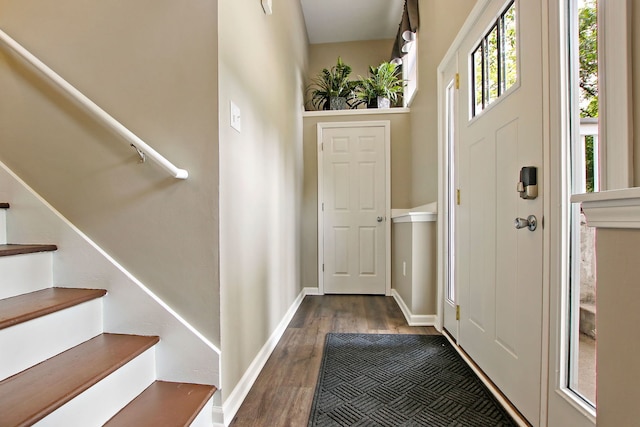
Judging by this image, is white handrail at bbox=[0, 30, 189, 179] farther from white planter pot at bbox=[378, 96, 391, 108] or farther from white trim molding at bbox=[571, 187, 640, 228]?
white planter pot at bbox=[378, 96, 391, 108]

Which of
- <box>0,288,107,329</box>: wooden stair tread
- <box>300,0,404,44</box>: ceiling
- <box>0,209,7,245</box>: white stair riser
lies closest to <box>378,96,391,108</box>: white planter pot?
<box>300,0,404,44</box>: ceiling

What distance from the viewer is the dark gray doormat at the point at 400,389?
1.29 meters

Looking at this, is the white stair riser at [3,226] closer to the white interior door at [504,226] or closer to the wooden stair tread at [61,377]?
the wooden stair tread at [61,377]

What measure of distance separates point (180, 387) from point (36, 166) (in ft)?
4.15

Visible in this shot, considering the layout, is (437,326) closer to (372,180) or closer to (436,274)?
(436,274)

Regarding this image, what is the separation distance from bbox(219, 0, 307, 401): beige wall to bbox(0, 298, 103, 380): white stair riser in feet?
1.86

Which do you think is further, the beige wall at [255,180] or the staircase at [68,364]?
the beige wall at [255,180]

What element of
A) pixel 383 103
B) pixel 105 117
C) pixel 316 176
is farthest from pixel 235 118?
pixel 383 103

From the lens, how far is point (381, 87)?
3.37m

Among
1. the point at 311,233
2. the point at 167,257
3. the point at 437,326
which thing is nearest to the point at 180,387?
the point at 167,257

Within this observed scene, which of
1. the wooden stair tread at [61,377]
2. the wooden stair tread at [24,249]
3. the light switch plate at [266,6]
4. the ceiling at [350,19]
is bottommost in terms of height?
the wooden stair tread at [61,377]

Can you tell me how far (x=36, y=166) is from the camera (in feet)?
4.63

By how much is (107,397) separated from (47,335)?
0.33m

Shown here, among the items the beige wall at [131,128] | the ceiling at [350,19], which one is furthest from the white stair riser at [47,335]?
the ceiling at [350,19]
